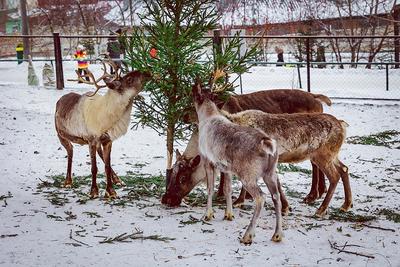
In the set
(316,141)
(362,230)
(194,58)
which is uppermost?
(194,58)

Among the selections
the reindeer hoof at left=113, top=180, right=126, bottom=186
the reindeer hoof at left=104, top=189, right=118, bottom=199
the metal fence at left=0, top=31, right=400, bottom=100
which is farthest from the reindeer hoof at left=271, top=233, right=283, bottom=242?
the metal fence at left=0, top=31, right=400, bottom=100

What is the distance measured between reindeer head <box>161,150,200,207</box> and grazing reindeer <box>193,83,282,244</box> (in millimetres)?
562

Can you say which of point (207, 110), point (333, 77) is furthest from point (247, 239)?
point (333, 77)

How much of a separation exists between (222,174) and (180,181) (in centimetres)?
66

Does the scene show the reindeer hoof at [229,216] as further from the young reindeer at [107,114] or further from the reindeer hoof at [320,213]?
the young reindeer at [107,114]

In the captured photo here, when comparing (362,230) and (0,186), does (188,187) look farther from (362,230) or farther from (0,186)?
(0,186)

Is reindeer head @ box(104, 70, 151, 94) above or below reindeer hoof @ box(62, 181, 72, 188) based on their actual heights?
above

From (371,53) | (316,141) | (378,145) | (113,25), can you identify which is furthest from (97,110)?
(113,25)

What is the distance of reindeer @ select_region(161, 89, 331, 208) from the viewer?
230 inches

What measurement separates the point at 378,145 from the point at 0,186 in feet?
19.8

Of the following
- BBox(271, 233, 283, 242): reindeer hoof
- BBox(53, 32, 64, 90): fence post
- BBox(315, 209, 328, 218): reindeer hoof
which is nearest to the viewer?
BBox(271, 233, 283, 242): reindeer hoof

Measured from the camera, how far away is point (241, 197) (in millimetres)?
5980

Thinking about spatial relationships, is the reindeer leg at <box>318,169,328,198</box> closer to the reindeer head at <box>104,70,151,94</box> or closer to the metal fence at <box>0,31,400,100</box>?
the reindeer head at <box>104,70,151,94</box>

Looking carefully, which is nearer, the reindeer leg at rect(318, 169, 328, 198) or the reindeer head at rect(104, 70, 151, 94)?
the reindeer head at rect(104, 70, 151, 94)
